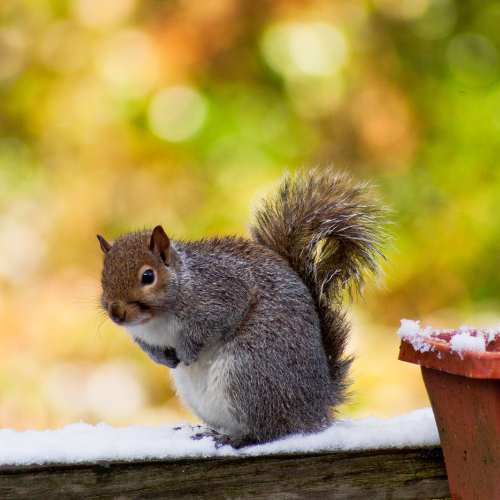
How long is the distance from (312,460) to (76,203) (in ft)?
7.48

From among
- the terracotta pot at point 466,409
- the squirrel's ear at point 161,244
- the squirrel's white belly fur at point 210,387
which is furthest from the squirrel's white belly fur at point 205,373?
the terracotta pot at point 466,409

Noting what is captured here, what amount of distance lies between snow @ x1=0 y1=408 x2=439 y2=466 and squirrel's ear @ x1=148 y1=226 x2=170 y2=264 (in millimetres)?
379

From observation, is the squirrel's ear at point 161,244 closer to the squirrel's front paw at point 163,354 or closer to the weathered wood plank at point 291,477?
the squirrel's front paw at point 163,354

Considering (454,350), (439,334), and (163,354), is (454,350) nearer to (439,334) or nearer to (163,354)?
(439,334)

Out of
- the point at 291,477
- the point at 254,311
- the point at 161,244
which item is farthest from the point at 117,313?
the point at 291,477

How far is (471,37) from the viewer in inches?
138

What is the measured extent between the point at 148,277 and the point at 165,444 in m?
0.33

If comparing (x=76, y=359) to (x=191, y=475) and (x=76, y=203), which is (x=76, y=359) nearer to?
(x=76, y=203)

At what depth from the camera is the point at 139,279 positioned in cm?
128

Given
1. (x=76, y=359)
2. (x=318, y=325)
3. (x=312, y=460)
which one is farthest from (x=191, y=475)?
(x=76, y=359)

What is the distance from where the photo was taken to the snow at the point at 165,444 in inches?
44.1

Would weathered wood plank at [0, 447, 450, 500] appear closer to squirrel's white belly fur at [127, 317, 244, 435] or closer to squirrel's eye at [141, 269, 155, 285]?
squirrel's white belly fur at [127, 317, 244, 435]

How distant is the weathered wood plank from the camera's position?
1152 mm

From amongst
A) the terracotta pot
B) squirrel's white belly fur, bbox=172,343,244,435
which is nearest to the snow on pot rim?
the terracotta pot
